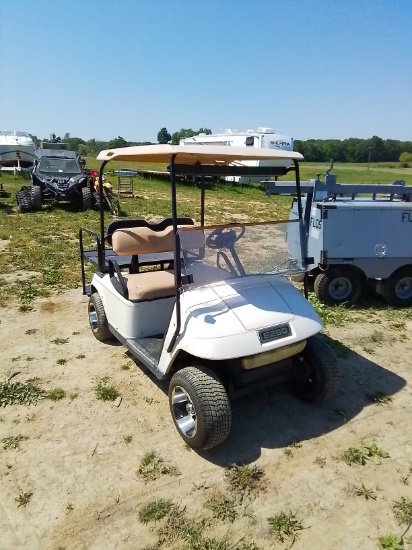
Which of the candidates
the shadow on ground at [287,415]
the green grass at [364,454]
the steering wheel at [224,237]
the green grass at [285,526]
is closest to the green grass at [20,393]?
the shadow on ground at [287,415]

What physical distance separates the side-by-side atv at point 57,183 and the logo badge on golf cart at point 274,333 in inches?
422

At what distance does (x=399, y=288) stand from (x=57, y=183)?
33.5ft

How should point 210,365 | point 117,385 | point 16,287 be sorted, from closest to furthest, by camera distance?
1. point 210,365
2. point 117,385
3. point 16,287

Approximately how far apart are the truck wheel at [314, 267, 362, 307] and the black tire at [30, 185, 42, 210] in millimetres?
9229

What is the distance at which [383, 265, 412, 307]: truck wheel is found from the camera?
5.58 m

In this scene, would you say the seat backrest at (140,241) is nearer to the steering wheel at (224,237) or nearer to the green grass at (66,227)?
the steering wheel at (224,237)

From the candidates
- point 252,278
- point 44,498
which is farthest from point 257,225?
point 44,498

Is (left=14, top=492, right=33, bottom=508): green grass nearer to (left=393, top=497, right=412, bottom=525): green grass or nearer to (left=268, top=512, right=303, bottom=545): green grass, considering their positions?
(left=268, top=512, right=303, bottom=545): green grass

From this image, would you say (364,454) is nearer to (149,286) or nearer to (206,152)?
(149,286)

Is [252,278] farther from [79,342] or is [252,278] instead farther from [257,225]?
[79,342]

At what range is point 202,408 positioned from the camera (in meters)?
2.77

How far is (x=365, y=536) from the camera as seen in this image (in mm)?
2346

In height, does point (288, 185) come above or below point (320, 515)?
above

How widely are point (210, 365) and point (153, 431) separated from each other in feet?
2.22
